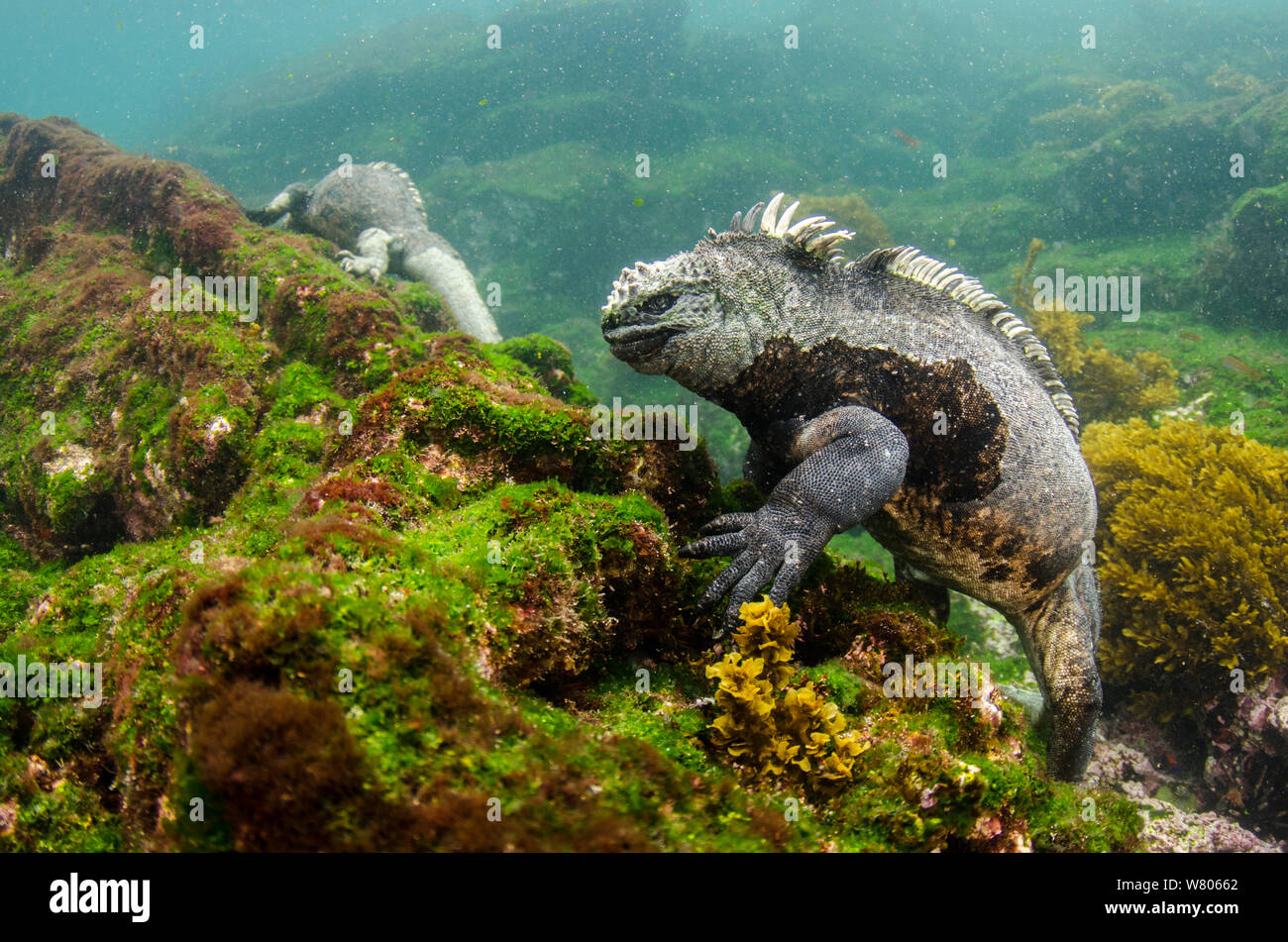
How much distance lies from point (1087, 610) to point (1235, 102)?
25.5 m

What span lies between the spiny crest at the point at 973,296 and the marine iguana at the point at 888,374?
0.04 feet

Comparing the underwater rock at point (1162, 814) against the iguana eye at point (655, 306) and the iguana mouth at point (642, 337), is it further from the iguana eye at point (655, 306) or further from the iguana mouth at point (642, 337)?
the iguana eye at point (655, 306)

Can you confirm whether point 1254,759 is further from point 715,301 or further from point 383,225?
point 383,225

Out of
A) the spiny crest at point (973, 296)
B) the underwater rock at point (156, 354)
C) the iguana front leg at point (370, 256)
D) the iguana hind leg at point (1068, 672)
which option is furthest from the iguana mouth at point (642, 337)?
the iguana front leg at point (370, 256)

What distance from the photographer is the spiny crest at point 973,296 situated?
11.7 ft

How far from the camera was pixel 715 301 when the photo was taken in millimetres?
3357

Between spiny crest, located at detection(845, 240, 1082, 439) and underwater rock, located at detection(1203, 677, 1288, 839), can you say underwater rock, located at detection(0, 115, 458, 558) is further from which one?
underwater rock, located at detection(1203, 677, 1288, 839)

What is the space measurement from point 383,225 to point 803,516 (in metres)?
9.44

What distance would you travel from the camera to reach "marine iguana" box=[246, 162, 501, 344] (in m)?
9.20

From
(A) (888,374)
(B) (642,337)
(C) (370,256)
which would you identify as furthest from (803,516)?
(C) (370,256)

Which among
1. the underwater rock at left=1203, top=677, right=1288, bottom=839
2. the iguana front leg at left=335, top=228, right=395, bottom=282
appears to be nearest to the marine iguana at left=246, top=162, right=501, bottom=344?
the iguana front leg at left=335, top=228, right=395, bottom=282

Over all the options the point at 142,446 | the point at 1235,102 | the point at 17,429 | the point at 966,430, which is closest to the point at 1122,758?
the point at 966,430

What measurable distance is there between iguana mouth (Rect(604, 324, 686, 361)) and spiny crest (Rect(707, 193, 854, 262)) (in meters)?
0.62

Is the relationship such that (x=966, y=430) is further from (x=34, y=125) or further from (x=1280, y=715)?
(x=34, y=125)
